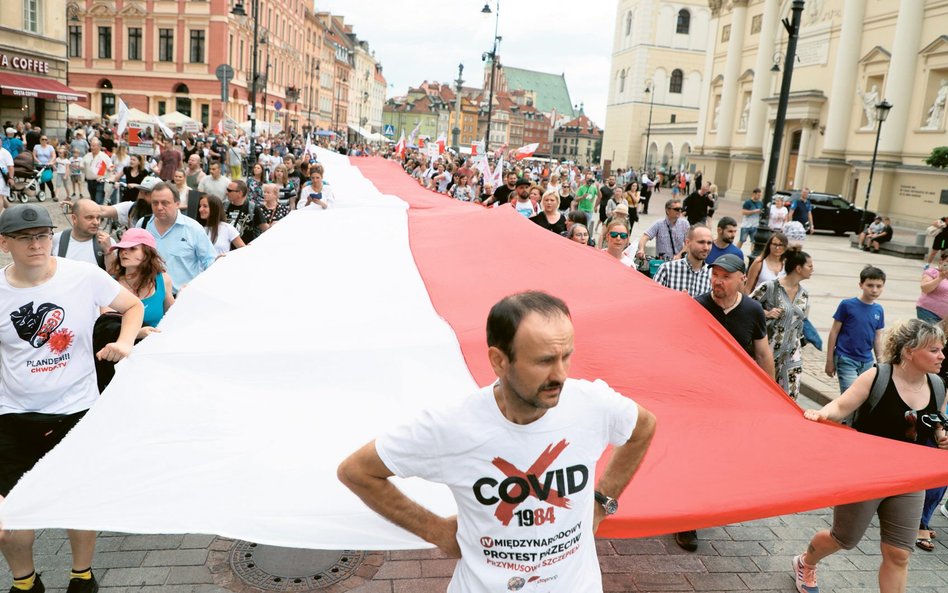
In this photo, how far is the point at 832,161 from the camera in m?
36.2

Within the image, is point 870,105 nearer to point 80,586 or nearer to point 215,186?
point 215,186

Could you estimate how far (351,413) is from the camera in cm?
378

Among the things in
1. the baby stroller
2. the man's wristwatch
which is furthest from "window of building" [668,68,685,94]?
the man's wristwatch

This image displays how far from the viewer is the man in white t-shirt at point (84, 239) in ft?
17.8

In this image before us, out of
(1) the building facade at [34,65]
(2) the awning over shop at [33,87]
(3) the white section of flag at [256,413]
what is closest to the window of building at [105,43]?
(1) the building facade at [34,65]

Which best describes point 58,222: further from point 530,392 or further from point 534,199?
point 530,392

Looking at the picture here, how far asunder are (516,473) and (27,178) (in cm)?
2265

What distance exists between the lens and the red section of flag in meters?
3.35

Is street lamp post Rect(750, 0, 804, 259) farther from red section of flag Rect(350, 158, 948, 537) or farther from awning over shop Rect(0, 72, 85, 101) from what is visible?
awning over shop Rect(0, 72, 85, 101)

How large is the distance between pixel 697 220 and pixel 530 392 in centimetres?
1685

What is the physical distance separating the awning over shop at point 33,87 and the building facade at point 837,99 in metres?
32.3

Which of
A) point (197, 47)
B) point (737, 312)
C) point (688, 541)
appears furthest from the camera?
point (197, 47)

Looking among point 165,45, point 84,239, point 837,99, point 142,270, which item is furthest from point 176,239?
point 165,45

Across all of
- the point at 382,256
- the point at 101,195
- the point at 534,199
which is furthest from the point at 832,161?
the point at 382,256
